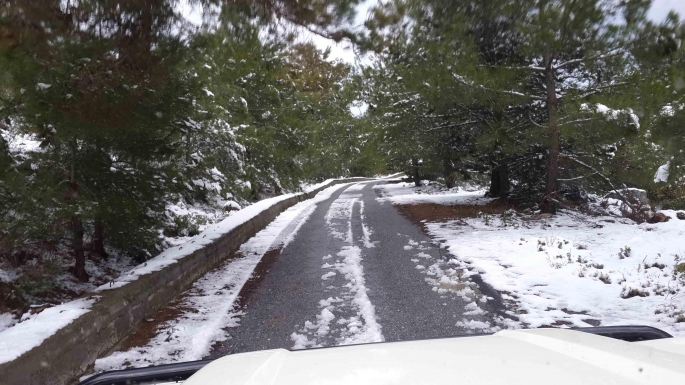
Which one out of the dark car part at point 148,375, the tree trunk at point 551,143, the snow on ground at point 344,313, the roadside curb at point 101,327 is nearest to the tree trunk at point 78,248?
the roadside curb at point 101,327

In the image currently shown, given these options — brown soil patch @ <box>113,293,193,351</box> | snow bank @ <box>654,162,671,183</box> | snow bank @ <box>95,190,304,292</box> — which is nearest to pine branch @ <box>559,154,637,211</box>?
snow bank @ <box>654,162,671,183</box>

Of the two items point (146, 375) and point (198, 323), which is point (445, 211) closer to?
point (198, 323)

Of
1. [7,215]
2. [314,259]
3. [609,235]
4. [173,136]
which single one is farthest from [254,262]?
[609,235]

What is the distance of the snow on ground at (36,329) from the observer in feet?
11.4

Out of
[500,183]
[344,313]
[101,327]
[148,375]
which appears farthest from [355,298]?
[500,183]

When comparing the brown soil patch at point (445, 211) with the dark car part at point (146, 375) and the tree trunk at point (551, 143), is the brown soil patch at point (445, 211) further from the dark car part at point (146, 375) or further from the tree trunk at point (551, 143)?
the dark car part at point (146, 375)

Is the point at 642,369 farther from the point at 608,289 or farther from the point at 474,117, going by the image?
the point at 474,117

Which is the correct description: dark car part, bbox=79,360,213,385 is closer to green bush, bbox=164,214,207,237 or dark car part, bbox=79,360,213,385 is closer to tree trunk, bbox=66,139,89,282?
tree trunk, bbox=66,139,89,282

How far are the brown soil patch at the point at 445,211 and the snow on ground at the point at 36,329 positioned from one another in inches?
359

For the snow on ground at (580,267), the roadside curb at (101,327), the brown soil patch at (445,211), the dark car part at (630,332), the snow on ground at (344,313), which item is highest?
the dark car part at (630,332)

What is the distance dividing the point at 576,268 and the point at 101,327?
20.4 feet

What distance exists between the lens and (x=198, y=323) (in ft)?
17.5

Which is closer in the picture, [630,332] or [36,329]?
[630,332]

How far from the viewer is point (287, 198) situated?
19938mm
